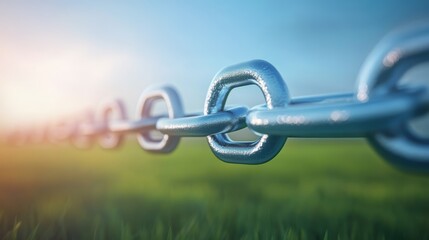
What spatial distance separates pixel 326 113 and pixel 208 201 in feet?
2.95

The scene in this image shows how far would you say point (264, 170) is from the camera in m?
2.11

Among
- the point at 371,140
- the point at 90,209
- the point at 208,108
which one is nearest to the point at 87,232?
the point at 90,209

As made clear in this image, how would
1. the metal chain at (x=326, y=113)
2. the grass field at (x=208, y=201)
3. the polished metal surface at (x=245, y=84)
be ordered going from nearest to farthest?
the metal chain at (x=326, y=113) → the polished metal surface at (x=245, y=84) → the grass field at (x=208, y=201)

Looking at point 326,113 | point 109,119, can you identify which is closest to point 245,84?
point 326,113

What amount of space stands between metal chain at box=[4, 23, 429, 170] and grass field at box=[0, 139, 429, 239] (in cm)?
10

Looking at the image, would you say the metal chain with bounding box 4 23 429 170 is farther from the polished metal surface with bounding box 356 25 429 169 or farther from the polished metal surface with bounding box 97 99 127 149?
the polished metal surface with bounding box 97 99 127 149

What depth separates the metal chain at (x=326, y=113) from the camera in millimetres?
608

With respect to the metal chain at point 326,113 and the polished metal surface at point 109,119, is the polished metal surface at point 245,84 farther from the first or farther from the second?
the polished metal surface at point 109,119

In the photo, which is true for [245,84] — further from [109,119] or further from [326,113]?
[109,119]

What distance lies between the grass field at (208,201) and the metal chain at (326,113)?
0.10m

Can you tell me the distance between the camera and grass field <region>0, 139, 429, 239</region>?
47.4 inches

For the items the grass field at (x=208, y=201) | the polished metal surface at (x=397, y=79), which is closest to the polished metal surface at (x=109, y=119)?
the grass field at (x=208, y=201)

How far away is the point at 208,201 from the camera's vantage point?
1512mm

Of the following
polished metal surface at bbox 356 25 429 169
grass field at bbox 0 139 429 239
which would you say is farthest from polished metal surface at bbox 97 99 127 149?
polished metal surface at bbox 356 25 429 169
